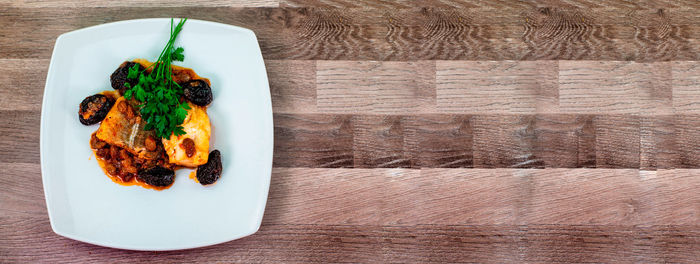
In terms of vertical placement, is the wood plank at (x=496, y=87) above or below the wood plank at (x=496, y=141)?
above

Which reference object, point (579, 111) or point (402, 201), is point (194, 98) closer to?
point (402, 201)

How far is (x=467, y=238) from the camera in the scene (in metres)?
1.79

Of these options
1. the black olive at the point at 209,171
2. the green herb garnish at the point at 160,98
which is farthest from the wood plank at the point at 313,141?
the green herb garnish at the point at 160,98

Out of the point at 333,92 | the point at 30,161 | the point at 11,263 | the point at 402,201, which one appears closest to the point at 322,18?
the point at 333,92

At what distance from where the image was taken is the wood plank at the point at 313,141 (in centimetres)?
176

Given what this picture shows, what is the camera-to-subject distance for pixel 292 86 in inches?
69.5

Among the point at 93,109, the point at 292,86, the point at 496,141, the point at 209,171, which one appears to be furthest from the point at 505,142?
the point at 93,109

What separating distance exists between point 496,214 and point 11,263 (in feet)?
6.26

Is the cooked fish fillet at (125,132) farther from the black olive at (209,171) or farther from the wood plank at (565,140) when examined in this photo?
the wood plank at (565,140)

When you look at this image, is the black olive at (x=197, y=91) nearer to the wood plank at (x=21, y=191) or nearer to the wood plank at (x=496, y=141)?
the wood plank at (x=496, y=141)

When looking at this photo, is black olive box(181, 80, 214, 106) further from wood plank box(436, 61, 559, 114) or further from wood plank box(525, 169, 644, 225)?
wood plank box(525, 169, 644, 225)

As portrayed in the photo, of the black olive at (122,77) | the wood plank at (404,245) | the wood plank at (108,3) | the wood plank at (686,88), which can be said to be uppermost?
the wood plank at (108,3)

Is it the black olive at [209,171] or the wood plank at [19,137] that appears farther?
the wood plank at [19,137]

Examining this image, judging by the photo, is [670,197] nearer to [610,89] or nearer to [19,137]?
[610,89]
